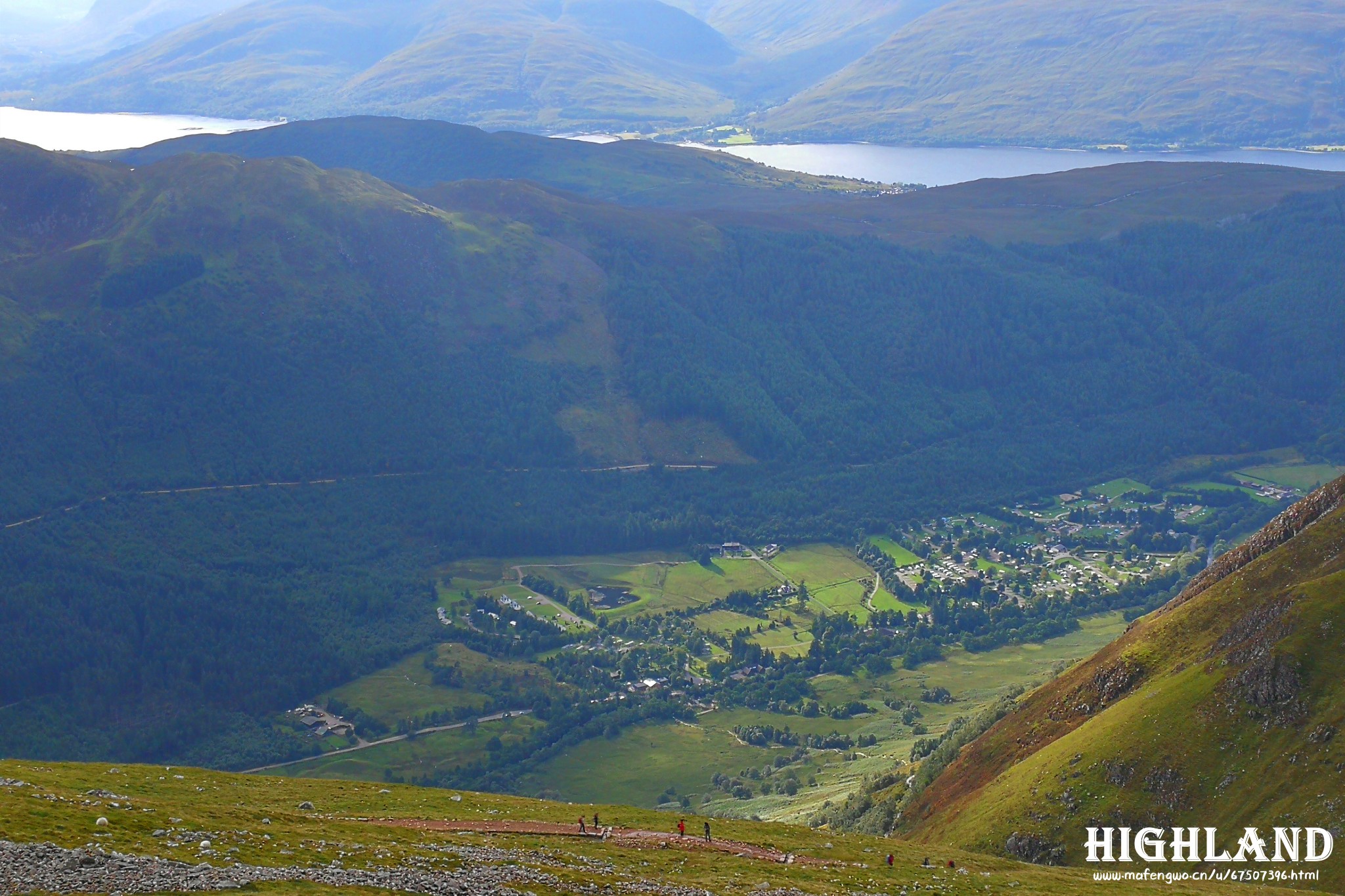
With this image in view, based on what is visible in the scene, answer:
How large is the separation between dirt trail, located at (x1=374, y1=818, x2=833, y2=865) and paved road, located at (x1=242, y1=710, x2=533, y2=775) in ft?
201

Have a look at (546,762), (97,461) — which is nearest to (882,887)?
(546,762)

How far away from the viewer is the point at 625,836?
64500mm

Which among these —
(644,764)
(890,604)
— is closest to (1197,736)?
(644,764)

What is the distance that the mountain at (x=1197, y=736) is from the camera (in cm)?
6850

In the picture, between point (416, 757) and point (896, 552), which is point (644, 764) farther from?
point (896, 552)

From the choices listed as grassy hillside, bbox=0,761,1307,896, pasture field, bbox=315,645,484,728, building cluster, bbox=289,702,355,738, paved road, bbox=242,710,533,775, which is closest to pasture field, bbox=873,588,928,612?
paved road, bbox=242,710,533,775

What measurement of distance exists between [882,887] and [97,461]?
13805cm

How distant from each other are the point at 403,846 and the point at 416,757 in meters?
70.2

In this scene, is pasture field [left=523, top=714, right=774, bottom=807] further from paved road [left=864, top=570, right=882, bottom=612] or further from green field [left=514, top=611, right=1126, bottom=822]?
paved road [left=864, top=570, right=882, bottom=612]

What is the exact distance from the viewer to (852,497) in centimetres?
19738

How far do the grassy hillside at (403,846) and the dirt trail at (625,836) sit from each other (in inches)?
5.4

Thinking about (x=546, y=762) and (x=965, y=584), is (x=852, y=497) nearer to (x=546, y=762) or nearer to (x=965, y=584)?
(x=965, y=584)

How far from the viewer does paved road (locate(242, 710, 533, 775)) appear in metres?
124

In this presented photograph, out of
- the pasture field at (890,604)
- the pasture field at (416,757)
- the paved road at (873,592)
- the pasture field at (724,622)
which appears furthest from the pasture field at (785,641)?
the pasture field at (416,757)
